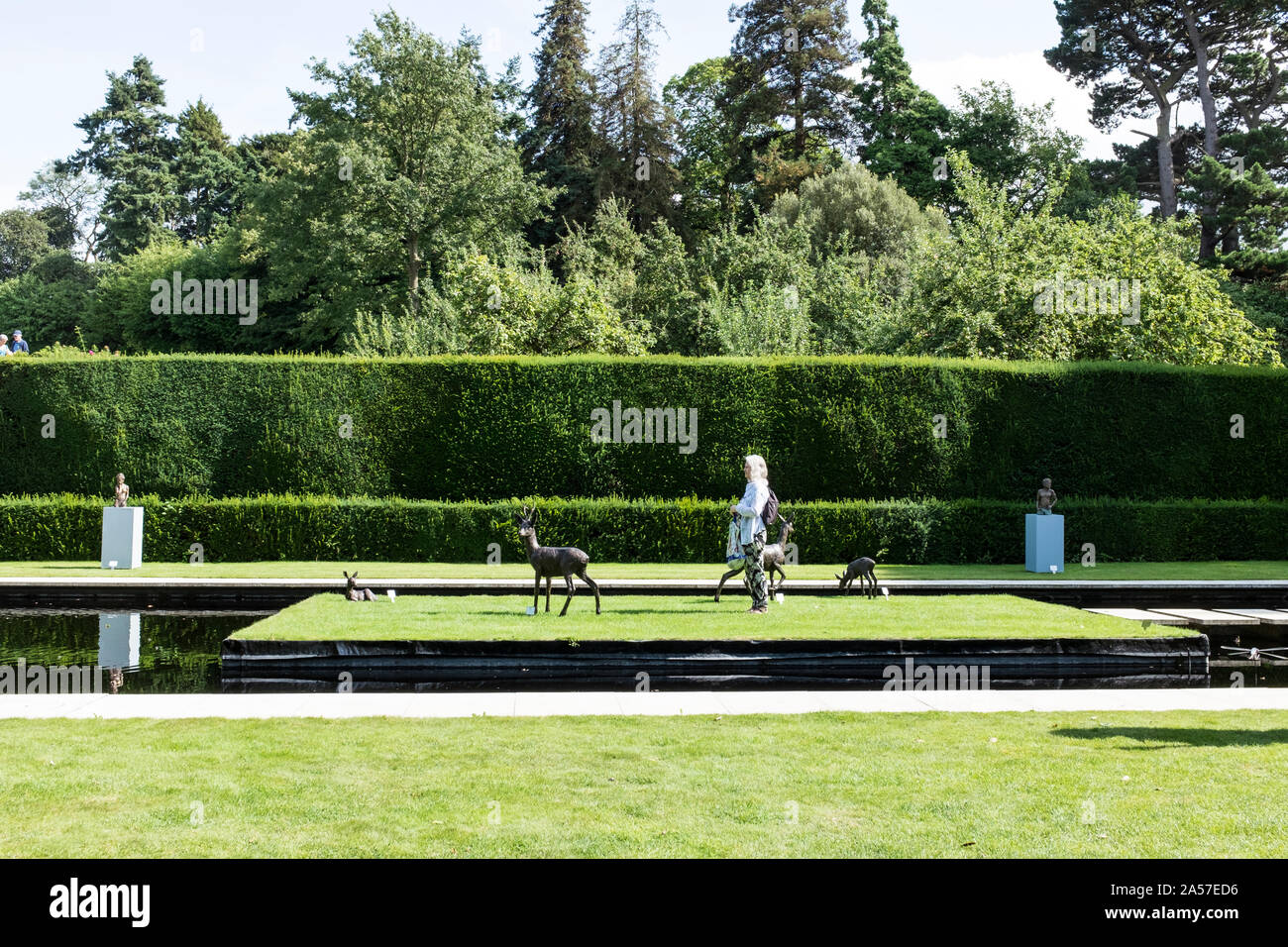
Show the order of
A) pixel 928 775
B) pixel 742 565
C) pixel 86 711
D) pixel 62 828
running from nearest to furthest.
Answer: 1. pixel 62 828
2. pixel 928 775
3. pixel 86 711
4. pixel 742 565

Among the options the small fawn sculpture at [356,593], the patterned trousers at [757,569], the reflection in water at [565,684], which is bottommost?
the reflection in water at [565,684]

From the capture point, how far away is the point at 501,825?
17.7 ft

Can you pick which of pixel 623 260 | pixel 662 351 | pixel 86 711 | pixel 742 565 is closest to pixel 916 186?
pixel 623 260

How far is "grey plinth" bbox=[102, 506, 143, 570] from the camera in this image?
2103cm

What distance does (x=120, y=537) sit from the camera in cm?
2109

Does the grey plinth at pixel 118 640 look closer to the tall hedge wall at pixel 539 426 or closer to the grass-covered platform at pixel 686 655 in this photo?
the grass-covered platform at pixel 686 655

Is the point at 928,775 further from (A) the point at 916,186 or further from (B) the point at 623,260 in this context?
(A) the point at 916,186

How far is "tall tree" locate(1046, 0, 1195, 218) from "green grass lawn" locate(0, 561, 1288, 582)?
33148mm

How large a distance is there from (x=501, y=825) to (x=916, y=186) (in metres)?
52.2

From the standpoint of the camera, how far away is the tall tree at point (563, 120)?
177ft

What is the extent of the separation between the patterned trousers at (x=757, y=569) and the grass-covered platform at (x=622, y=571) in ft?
17.8

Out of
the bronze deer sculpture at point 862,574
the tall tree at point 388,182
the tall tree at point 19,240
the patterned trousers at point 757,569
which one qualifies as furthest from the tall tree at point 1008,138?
the tall tree at point 19,240

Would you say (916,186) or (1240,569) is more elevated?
(916,186)

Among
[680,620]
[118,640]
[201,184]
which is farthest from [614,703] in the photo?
[201,184]
